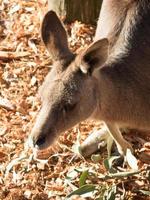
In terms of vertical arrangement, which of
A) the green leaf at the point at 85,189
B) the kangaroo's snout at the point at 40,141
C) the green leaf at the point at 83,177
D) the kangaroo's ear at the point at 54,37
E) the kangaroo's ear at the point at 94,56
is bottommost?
the green leaf at the point at 85,189

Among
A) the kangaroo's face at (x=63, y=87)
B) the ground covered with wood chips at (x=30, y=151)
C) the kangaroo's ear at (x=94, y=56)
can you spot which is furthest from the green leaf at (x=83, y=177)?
the kangaroo's ear at (x=94, y=56)

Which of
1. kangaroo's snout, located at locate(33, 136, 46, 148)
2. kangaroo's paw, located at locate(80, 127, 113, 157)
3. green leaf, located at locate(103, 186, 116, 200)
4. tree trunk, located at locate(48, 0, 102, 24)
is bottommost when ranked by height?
green leaf, located at locate(103, 186, 116, 200)

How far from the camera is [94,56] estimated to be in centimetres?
421

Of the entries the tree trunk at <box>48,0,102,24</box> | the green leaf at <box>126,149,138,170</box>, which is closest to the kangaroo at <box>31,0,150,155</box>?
the green leaf at <box>126,149,138,170</box>

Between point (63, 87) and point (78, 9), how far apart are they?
6.99 ft

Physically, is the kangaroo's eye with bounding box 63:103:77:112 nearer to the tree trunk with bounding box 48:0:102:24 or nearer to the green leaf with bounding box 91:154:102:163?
the green leaf with bounding box 91:154:102:163

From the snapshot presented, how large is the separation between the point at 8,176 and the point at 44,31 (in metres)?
1.38

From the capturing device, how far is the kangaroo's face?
4.22 m

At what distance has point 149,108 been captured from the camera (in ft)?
15.8

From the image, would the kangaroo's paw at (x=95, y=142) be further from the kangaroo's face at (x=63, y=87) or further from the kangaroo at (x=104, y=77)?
the kangaroo's face at (x=63, y=87)

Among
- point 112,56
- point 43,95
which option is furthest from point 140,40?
point 43,95

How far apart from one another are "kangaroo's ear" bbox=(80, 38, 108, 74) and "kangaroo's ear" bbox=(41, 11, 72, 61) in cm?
22

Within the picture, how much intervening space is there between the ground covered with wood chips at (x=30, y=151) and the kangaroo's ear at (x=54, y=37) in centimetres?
94

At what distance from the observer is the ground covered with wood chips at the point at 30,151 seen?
4980 mm
